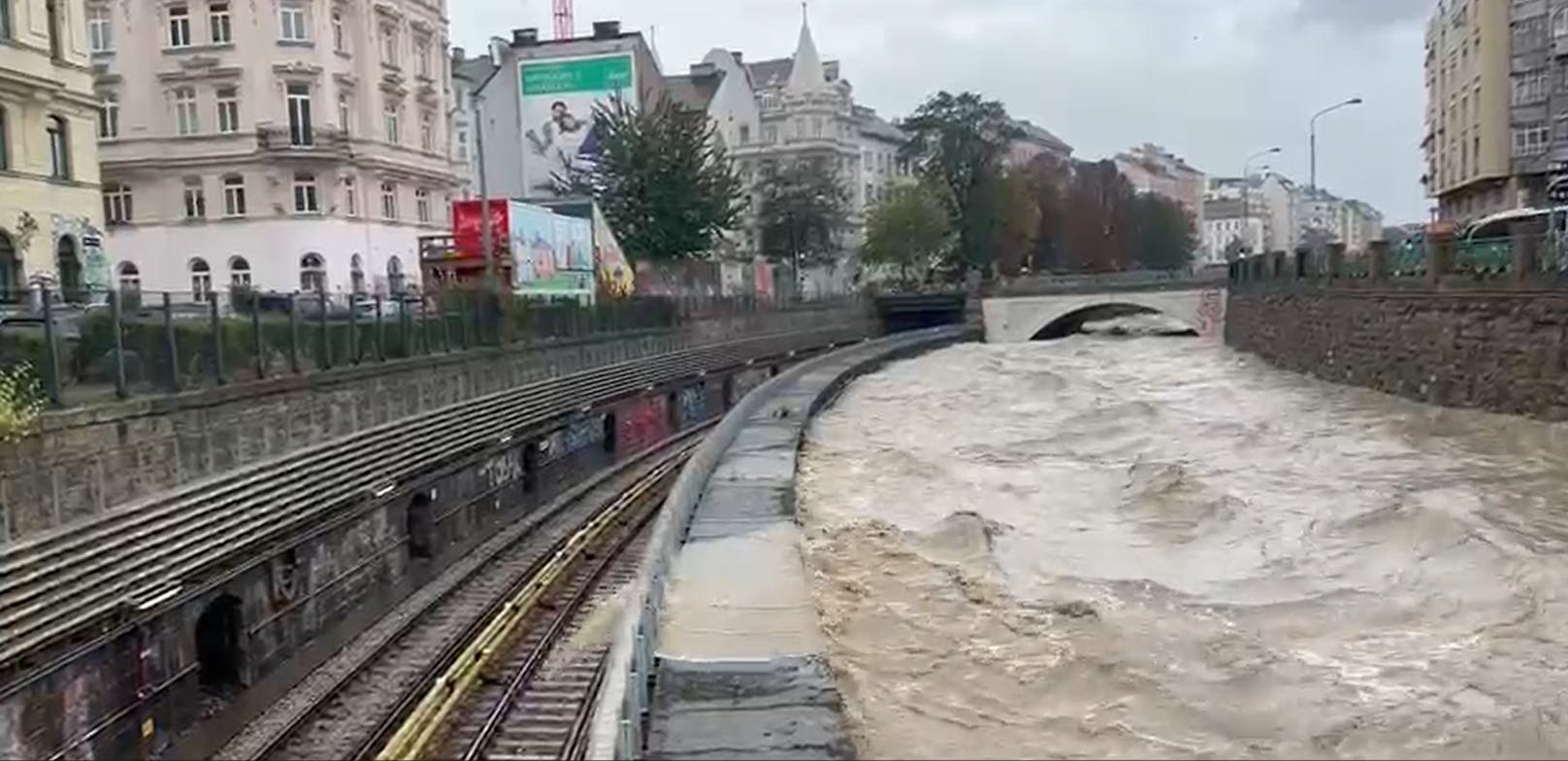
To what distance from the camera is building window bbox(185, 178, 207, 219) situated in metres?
45.6

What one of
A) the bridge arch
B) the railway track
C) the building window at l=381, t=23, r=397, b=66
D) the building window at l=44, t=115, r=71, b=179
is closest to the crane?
the bridge arch

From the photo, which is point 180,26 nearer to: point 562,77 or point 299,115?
point 299,115

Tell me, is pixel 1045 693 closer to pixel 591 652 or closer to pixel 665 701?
pixel 665 701

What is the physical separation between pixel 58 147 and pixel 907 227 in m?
56.9

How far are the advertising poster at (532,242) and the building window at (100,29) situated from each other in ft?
52.6

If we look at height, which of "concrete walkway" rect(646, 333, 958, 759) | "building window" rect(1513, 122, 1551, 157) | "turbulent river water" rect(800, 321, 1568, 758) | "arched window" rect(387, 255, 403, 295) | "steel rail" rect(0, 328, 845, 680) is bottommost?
"turbulent river water" rect(800, 321, 1568, 758)

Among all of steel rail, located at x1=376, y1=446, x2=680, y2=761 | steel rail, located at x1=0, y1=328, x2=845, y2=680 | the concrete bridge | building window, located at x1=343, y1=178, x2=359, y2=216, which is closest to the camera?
steel rail, located at x1=0, y1=328, x2=845, y2=680

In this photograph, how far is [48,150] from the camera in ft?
109

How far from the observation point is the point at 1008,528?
22.0 meters

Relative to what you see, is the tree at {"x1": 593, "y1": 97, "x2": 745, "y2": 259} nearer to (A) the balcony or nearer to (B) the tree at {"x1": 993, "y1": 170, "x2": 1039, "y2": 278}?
(A) the balcony

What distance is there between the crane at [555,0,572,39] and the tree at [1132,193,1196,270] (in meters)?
51.6

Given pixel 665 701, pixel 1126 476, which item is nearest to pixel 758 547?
pixel 665 701

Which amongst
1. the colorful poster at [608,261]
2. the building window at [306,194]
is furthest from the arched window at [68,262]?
the colorful poster at [608,261]

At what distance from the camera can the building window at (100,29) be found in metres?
45.2
